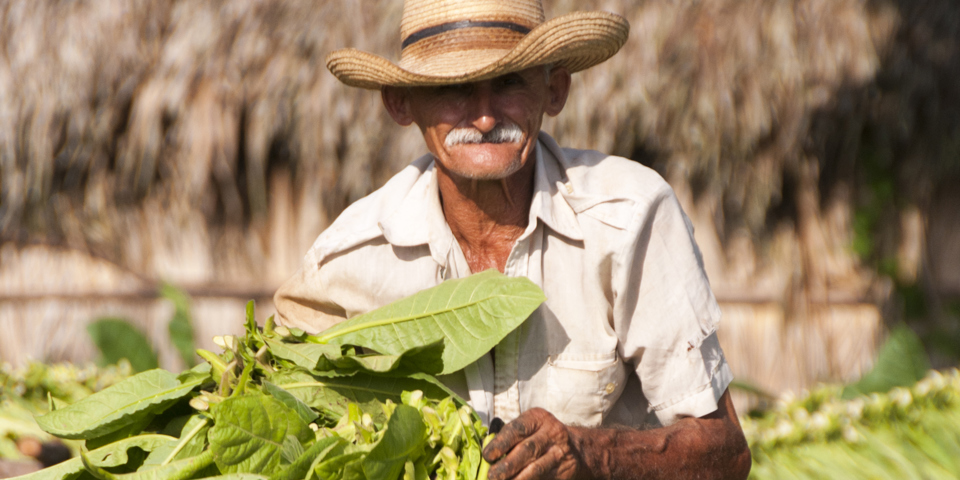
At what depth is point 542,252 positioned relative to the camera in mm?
1789

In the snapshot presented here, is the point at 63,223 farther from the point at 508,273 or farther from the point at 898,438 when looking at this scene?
the point at 898,438

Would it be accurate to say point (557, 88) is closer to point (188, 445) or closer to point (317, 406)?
point (317, 406)

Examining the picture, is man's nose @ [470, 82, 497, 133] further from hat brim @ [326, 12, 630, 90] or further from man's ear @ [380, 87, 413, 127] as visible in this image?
man's ear @ [380, 87, 413, 127]

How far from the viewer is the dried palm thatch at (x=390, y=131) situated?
4027mm

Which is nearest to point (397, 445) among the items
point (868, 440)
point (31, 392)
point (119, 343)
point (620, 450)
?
point (620, 450)

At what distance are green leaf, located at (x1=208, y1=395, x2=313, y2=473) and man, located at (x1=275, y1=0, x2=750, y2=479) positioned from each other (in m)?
0.50

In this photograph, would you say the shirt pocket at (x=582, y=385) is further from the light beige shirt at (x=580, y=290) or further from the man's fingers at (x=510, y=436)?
the man's fingers at (x=510, y=436)

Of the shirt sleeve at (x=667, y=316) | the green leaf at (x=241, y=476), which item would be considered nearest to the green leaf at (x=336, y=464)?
the green leaf at (x=241, y=476)

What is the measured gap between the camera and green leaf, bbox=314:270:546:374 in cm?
151

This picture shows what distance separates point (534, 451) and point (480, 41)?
2.93 feet

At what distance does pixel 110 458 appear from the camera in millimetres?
1410

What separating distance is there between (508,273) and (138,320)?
377cm

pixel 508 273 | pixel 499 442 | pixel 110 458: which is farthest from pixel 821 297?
pixel 110 458

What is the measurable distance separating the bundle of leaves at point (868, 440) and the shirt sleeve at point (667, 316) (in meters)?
1.21
